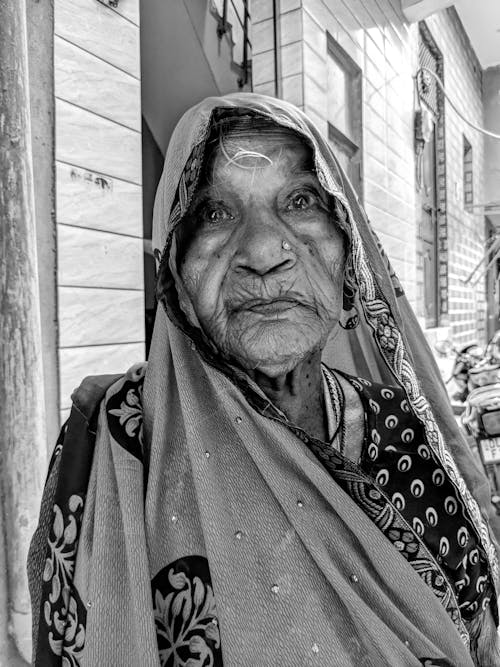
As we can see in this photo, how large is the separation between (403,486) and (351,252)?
49 centimetres

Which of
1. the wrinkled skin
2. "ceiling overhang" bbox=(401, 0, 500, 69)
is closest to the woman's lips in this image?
the wrinkled skin

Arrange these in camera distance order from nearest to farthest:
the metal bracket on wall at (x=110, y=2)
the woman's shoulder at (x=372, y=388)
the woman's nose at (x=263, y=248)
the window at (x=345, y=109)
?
1. the woman's nose at (x=263, y=248)
2. the woman's shoulder at (x=372, y=388)
3. the metal bracket on wall at (x=110, y=2)
4. the window at (x=345, y=109)

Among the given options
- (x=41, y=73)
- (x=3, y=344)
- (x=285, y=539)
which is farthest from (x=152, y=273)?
(x=285, y=539)

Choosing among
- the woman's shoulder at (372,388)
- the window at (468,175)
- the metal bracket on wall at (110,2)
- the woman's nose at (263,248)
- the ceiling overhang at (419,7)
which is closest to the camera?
the woman's nose at (263,248)

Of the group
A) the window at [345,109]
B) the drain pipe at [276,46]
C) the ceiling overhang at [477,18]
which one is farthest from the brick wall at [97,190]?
the ceiling overhang at [477,18]

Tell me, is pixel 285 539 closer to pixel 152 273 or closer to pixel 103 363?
pixel 103 363

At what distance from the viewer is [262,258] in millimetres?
822

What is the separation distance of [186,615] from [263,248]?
58 centimetres

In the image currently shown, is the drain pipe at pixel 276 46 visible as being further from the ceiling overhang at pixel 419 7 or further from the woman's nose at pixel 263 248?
the woman's nose at pixel 263 248

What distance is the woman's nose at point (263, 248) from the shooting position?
0.82 m

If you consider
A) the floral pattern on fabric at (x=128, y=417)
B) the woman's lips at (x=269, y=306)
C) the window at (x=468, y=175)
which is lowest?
the floral pattern on fabric at (x=128, y=417)

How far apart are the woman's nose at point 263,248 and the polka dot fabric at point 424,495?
Answer: 0.42m

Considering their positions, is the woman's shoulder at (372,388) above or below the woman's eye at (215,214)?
below

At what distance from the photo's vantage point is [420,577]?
0.81 meters
